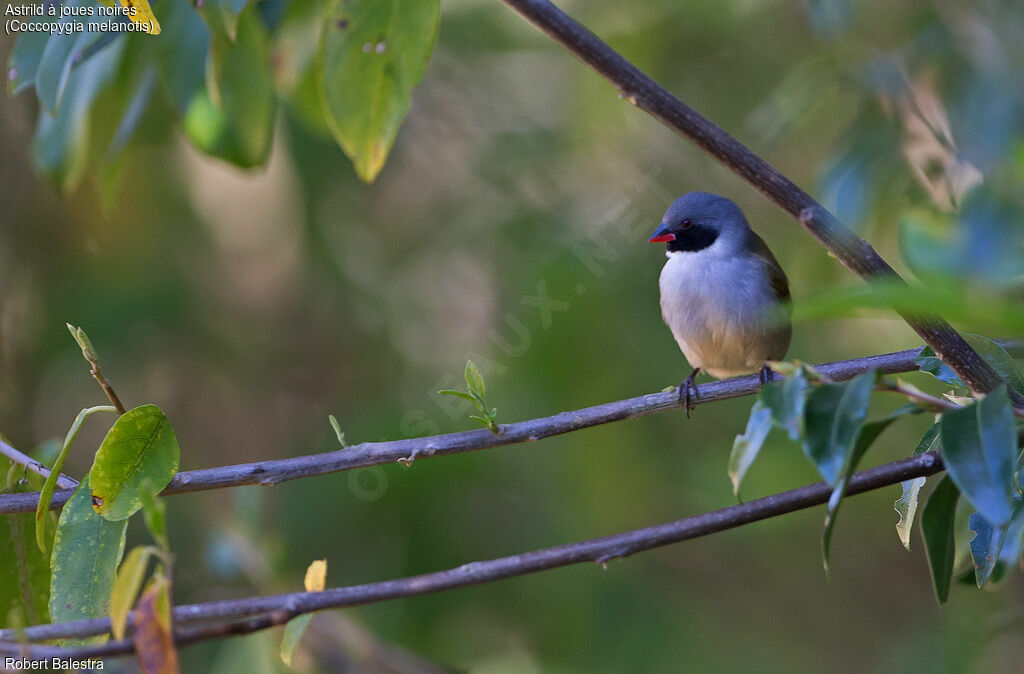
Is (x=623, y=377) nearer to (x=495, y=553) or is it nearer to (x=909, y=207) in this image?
(x=495, y=553)

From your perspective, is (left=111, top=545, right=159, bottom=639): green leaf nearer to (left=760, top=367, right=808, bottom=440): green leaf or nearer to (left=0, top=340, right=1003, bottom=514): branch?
(left=0, top=340, right=1003, bottom=514): branch

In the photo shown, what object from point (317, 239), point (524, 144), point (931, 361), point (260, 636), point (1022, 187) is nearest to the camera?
point (931, 361)

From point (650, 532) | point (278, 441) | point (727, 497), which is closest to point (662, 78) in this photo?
point (727, 497)

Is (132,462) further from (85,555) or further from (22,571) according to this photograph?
(22,571)

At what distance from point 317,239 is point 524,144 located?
4.39 ft

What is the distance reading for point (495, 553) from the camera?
5.09 m

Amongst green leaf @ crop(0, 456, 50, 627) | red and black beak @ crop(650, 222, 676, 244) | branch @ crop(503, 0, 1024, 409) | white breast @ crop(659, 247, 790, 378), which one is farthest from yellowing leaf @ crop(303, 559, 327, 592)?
red and black beak @ crop(650, 222, 676, 244)

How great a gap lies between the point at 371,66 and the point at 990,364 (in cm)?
139

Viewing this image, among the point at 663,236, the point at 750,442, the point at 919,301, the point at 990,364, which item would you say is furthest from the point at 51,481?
the point at 663,236

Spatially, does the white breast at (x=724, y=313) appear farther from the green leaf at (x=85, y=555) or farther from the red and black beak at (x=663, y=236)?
the green leaf at (x=85, y=555)

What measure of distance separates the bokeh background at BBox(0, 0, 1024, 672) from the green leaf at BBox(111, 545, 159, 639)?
105 inches

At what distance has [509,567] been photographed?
1.55 meters

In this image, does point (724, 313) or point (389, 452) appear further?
point (724, 313)

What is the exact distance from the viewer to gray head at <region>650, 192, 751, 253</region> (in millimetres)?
3691
